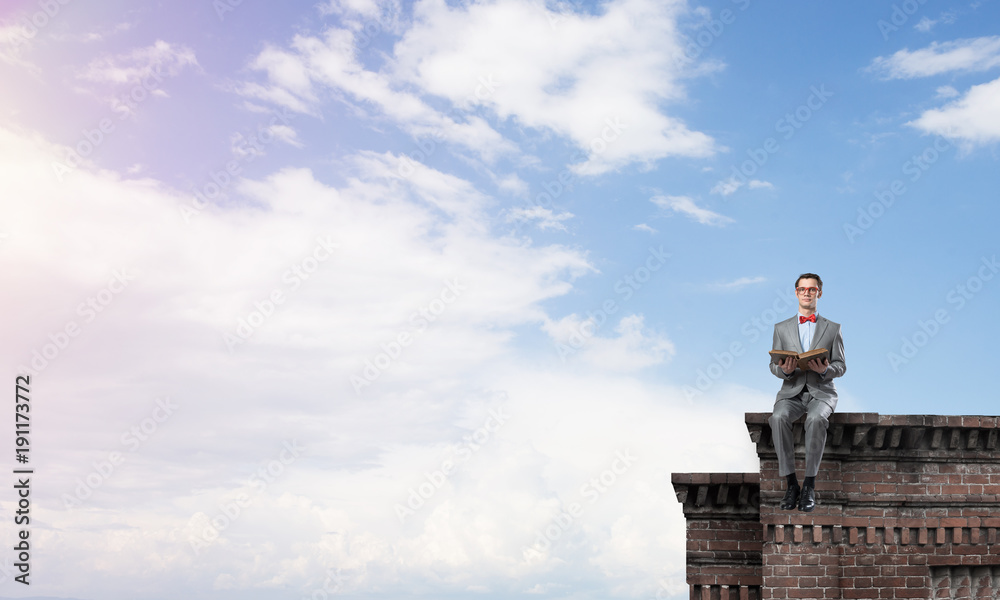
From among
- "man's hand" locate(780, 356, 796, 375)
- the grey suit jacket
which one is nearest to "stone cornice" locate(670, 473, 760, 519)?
the grey suit jacket

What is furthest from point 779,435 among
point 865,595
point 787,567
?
point 865,595

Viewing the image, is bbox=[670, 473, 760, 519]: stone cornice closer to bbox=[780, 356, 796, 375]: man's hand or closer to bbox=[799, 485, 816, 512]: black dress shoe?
bbox=[799, 485, 816, 512]: black dress shoe

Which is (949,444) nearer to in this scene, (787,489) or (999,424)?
(999,424)

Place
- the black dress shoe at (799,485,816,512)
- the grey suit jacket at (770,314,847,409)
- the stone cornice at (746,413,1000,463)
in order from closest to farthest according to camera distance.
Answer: the grey suit jacket at (770,314,847,409) < the black dress shoe at (799,485,816,512) < the stone cornice at (746,413,1000,463)

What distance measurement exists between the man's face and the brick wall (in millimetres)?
1474

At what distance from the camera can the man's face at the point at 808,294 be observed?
35.3 ft

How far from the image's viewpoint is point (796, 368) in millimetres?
10734

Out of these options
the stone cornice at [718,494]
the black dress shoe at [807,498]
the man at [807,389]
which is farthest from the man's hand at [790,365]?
the stone cornice at [718,494]

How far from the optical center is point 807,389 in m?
10.7

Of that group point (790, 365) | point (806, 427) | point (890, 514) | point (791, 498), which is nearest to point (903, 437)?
point (890, 514)

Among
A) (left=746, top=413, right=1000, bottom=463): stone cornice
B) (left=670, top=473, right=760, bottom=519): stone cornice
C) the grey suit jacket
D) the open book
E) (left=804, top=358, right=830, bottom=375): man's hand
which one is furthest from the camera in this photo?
(left=670, top=473, right=760, bottom=519): stone cornice

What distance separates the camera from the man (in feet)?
34.7

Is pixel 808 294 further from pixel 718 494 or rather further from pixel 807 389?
pixel 718 494

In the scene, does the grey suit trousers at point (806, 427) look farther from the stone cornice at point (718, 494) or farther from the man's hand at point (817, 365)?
the stone cornice at point (718, 494)
